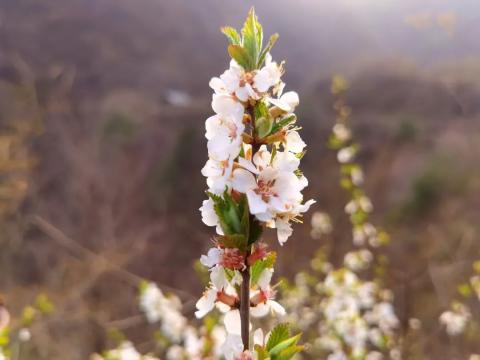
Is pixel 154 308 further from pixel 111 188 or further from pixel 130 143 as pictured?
pixel 130 143

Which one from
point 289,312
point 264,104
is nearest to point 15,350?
point 264,104

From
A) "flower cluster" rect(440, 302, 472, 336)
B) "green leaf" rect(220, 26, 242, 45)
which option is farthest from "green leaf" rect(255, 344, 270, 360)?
"flower cluster" rect(440, 302, 472, 336)

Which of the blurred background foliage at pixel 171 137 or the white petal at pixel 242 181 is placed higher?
the blurred background foliage at pixel 171 137

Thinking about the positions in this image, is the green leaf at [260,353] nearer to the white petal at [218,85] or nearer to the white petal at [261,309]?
the white petal at [261,309]

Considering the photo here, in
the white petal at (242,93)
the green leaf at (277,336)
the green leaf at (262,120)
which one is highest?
the white petal at (242,93)

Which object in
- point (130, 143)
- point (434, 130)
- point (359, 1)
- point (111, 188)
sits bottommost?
point (111, 188)

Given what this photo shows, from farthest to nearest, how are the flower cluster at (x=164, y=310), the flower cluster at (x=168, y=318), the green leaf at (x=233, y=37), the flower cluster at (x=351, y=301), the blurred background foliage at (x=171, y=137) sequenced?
the blurred background foliage at (x=171, y=137)
the flower cluster at (x=164, y=310)
the flower cluster at (x=168, y=318)
the flower cluster at (x=351, y=301)
the green leaf at (x=233, y=37)

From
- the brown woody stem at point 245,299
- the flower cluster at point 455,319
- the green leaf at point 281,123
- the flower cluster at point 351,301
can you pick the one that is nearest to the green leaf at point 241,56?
the green leaf at point 281,123
